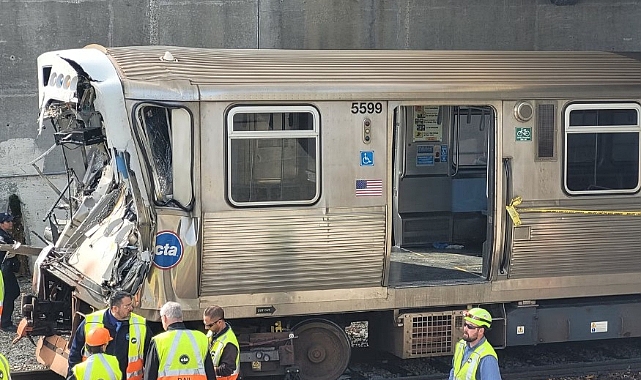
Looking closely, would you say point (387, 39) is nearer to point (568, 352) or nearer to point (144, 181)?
point (568, 352)

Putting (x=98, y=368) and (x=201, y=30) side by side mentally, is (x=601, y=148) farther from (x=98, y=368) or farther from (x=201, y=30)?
(x=201, y=30)

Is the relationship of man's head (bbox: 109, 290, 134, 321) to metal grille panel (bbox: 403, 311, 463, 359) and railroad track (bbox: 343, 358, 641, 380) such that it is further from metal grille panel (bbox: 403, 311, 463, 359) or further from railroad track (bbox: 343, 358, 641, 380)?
railroad track (bbox: 343, 358, 641, 380)

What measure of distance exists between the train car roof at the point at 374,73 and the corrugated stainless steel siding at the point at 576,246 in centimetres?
125

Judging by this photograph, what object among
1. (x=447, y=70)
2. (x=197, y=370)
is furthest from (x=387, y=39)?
(x=197, y=370)

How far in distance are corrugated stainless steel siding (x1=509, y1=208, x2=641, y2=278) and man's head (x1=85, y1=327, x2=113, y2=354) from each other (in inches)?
173

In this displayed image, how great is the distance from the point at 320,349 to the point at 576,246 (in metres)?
2.76

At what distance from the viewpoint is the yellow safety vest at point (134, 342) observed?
7.93m

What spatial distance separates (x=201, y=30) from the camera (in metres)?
15.5

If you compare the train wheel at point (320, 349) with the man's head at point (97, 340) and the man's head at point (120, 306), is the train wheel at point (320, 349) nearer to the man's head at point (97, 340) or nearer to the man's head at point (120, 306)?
the man's head at point (120, 306)

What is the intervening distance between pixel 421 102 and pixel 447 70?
53 cm

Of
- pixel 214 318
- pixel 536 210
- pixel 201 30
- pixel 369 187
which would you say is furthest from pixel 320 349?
pixel 201 30

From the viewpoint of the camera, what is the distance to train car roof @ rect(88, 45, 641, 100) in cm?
913

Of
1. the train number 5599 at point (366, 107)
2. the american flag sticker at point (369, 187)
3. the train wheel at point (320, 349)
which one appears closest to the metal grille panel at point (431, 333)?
the train wheel at point (320, 349)

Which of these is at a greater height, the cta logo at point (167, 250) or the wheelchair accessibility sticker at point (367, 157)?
the wheelchair accessibility sticker at point (367, 157)
